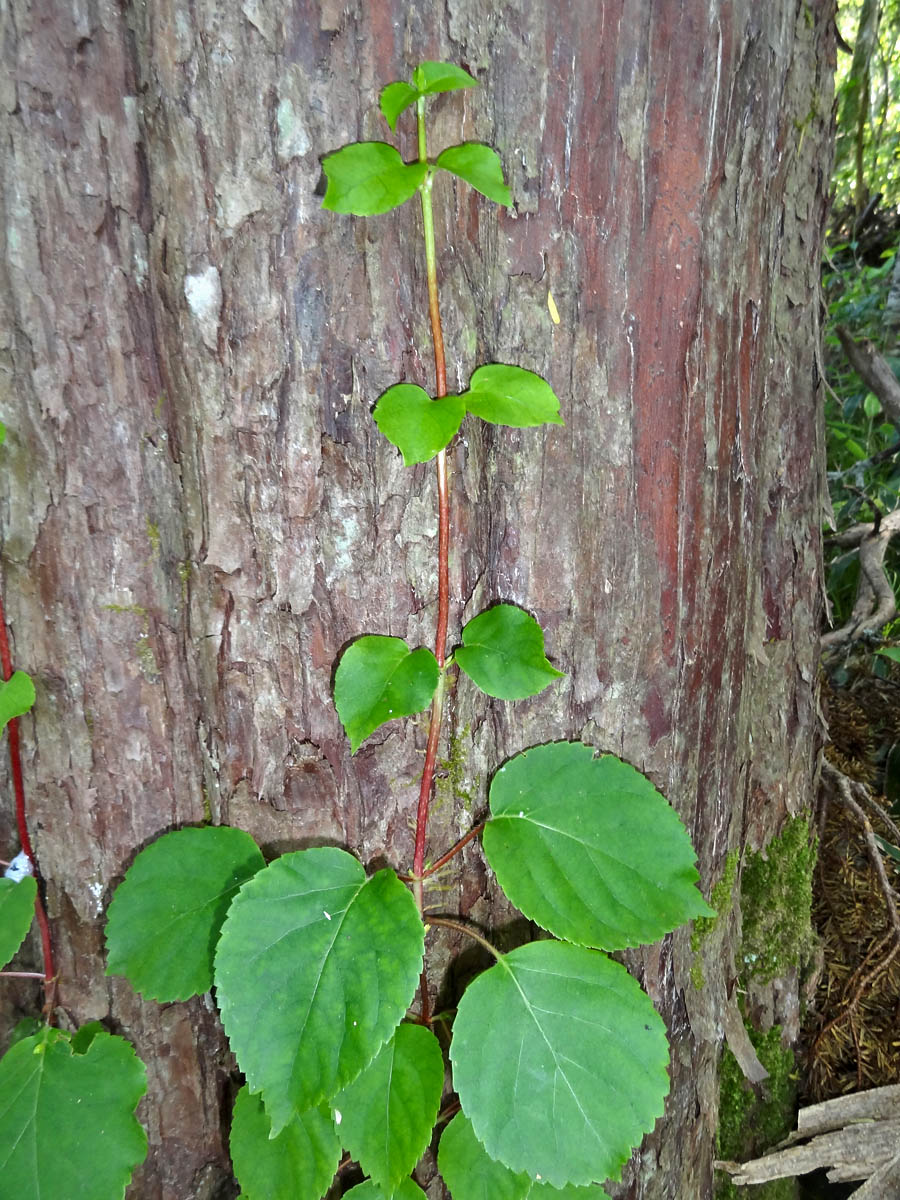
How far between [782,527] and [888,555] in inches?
65.2

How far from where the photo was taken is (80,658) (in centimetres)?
91

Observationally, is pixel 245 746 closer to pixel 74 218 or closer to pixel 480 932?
pixel 480 932

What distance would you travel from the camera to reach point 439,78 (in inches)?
28.1

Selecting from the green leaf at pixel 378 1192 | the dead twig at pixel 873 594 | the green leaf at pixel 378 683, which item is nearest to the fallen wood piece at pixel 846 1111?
the green leaf at pixel 378 1192

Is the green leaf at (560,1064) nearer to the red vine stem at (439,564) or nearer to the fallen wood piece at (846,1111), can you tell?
the red vine stem at (439,564)

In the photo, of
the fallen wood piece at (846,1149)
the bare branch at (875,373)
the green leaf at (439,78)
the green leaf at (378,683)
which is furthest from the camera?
the bare branch at (875,373)

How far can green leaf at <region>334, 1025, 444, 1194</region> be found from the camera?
81 centimetres

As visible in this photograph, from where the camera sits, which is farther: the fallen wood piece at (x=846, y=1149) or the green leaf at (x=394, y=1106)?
the fallen wood piece at (x=846, y=1149)

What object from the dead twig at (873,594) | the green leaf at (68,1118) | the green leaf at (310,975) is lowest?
the green leaf at (68,1118)

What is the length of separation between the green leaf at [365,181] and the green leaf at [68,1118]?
972mm

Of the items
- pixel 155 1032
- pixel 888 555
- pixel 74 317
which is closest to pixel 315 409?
pixel 74 317

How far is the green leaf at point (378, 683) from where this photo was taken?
809mm

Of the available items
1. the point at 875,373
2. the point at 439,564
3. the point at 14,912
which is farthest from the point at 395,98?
the point at 875,373

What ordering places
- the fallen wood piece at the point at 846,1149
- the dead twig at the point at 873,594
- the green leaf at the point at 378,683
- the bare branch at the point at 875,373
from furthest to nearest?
the bare branch at the point at 875,373 → the dead twig at the point at 873,594 → the fallen wood piece at the point at 846,1149 → the green leaf at the point at 378,683
